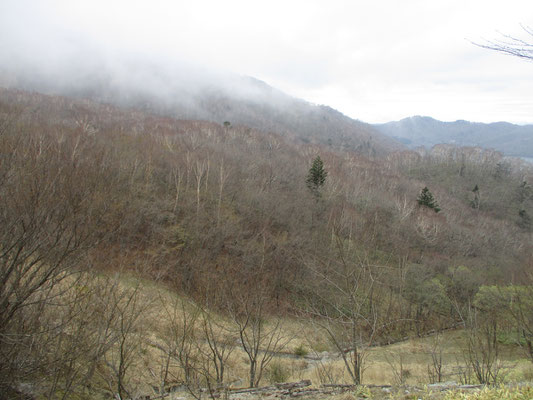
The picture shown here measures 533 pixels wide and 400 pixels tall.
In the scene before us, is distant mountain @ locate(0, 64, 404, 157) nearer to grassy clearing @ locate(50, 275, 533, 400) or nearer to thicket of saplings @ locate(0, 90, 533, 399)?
thicket of saplings @ locate(0, 90, 533, 399)

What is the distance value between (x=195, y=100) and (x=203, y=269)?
137 m

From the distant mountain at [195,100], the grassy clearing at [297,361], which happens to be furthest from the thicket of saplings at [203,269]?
the distant mountain at [195,100]

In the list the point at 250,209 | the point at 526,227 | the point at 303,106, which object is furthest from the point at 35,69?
the point at 526,227

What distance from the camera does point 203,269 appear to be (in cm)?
2012

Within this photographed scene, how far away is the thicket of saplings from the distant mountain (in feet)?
265

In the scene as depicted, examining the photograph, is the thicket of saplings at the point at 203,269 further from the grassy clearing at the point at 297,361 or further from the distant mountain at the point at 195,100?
the distant mountain at the point at 195,100

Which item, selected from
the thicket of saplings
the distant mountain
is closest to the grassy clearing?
the thicket of saplings

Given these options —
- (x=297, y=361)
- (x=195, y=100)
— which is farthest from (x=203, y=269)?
(x=195, y=100)

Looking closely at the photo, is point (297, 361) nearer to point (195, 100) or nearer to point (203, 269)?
point (203, 269)

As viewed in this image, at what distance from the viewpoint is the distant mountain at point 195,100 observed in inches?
4619

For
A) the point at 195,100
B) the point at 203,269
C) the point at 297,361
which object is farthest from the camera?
the point at 195,100

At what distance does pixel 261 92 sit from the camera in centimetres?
19938

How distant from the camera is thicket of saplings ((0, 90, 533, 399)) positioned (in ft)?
16.2

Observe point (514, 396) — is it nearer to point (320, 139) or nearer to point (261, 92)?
point (320, 139)
